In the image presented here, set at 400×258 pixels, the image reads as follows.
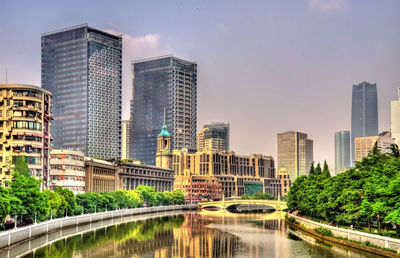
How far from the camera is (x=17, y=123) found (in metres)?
158

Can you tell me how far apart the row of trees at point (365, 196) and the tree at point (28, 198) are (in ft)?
209

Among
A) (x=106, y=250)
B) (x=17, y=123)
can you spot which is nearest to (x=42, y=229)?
(x=106, y=250)

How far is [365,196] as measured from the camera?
103 metres

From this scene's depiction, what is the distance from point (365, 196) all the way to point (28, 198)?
69087 millimetres

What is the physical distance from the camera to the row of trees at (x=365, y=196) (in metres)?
90.1

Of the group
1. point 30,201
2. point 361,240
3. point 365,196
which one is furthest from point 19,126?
point 361,240

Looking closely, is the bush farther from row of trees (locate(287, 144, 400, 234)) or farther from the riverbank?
row of trees (locate(287, 144, 400, 234))

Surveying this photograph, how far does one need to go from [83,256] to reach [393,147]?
84.2 m

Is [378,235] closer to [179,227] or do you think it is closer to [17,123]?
[179,227]

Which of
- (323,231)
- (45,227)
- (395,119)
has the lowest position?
(323,231)

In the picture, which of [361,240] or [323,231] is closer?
[361,240]

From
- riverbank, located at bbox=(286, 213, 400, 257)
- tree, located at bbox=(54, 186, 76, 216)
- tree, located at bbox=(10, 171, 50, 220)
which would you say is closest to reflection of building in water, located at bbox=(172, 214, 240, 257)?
riverbank, located at bbox=(286, 213, 400, 257)

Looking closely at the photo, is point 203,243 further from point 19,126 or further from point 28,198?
point 19,126

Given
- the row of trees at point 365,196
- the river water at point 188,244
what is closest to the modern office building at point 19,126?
the river water at point 188,244
